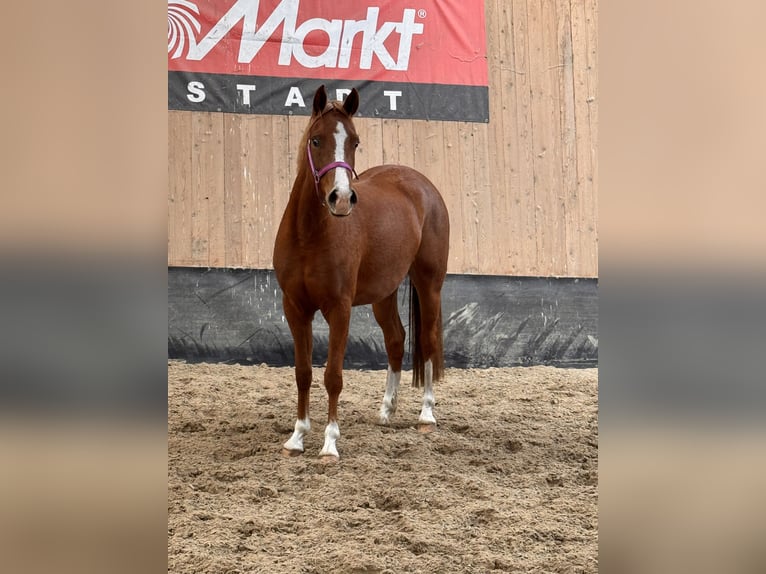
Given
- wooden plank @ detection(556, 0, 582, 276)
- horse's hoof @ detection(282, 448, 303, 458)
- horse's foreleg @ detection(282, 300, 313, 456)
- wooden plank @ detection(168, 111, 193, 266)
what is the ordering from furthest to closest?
wooden plank @ detection(556, 0, 582, 276) < wooden plank @ detection(168, 111, 193, 266) < horse's foreleg @ detection(282, 300, 313, 456) < horse's hoof @ detection(282, 448, 303, 458)

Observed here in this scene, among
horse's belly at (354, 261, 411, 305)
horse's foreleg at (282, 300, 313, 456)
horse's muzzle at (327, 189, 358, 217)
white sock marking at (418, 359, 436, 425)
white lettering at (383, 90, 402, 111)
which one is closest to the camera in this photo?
horse's muzzle at (327, 189, 358, 217)

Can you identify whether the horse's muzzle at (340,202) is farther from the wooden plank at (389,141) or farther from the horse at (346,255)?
the wooden plank at (389,141)

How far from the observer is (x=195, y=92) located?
4848 millimetres

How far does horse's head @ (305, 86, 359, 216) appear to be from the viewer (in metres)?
2.58

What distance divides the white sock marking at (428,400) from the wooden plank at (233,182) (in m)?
1.86

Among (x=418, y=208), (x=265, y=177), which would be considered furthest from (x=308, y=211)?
(x=265, y=177)

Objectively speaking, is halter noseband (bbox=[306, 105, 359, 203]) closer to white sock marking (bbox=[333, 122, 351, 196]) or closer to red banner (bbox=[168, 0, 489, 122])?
white sock marking (bbox=[333, 122, 351, 196])

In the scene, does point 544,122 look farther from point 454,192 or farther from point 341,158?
point 341,158

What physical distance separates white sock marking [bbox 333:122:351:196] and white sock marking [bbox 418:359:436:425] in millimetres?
1305

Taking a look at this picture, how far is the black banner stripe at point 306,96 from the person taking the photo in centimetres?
485

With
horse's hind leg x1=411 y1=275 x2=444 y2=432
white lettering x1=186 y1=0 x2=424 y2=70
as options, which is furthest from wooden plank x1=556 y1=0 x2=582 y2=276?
horse's hind leg x1=411 y1=275 x2=444 y2=432
